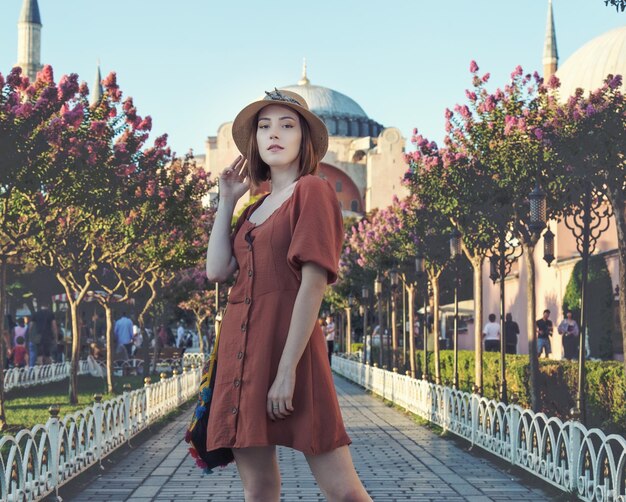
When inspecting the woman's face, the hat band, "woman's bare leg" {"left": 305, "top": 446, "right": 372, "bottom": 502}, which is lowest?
"woman's bare leg" {"left": 305, "top": 446, "right": 372, "bottom": 502}

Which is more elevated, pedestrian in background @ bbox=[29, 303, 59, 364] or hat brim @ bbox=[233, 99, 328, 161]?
hat brim @ bbox=[233, 99, 328, 161]

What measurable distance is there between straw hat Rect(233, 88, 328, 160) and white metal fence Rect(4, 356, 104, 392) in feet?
62.3

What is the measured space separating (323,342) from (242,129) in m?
0.79

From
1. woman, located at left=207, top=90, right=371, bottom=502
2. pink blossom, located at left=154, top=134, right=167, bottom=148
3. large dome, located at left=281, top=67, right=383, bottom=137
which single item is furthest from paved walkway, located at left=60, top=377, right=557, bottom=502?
large dome, located at left=281, top=67, right=383, bottom=137

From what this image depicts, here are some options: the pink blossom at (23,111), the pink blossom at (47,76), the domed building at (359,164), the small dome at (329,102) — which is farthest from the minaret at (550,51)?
the pink blossom at (23,111)

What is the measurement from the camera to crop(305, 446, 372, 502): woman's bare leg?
→ 3283mm

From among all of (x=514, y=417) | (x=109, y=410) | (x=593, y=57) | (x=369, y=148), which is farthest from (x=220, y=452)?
(x=369, y=148)

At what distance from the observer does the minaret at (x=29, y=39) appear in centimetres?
7119

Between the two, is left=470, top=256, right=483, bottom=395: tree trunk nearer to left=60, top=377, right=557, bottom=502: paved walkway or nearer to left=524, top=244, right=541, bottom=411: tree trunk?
left=524, top=244, right=541, bottom=411: tree trunk

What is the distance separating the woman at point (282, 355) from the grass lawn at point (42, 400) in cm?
957

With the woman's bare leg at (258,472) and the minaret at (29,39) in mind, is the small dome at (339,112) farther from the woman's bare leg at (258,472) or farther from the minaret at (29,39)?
the woman's bare leg at (258,472)

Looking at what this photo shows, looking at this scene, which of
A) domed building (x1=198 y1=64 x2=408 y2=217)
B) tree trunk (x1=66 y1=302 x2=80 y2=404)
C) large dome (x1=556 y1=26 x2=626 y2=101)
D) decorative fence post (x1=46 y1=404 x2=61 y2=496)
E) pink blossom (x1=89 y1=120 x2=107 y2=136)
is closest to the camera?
decorative fence post (x1=46 y1=404 x2=61 y2=496)

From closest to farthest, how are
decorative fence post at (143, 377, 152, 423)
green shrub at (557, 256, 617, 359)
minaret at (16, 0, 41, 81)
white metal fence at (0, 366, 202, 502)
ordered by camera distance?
1. white metal fence at (0, 366, 202, 502)
2. decorative fence post at (143, 377, 152, 423)
3. green shrub at (557, 256, 617, 359)
4. minaret at (16, 0, 41, 81)

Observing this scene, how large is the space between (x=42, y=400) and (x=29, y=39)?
55861mm
